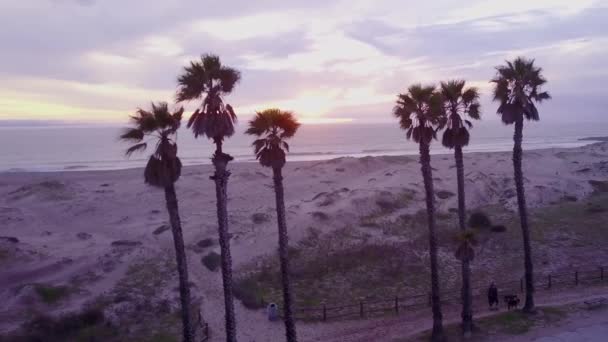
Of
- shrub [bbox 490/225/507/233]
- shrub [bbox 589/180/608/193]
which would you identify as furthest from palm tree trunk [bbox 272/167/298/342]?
shrub [bbox 589/180/608/193]

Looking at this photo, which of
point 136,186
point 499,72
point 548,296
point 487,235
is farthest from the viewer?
point 136,186

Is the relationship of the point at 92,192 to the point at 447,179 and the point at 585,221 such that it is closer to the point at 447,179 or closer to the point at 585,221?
the point at 447,179

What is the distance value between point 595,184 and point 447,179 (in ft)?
54.8

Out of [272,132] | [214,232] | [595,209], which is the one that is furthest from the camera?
[595,209]

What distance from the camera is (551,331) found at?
25062mm

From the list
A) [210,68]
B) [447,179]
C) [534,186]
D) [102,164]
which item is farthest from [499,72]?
[102,164]

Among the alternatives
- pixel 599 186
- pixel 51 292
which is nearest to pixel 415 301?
pixel 51 292

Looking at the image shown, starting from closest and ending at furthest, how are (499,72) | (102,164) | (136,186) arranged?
(499,72), (136,186), (102,164)

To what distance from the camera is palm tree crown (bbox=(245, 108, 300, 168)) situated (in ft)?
66.2

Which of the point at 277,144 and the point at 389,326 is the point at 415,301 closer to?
the point at 389,326

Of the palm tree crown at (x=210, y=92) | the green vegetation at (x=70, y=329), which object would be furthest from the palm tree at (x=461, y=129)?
the green vegetation at (x=70, y=329)

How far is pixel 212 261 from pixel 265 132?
19376 mm

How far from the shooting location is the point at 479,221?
145 feet

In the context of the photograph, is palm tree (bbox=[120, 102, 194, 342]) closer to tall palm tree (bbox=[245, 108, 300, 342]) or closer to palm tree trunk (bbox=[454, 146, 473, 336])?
tall palm tree (bbox=[245, 108, 300, 342])
